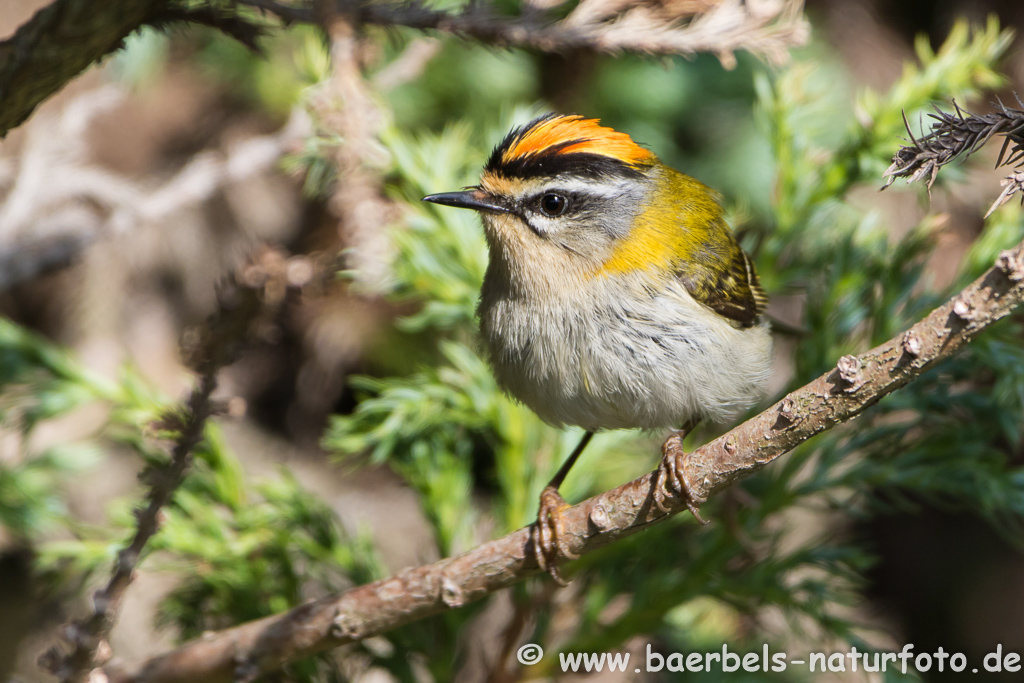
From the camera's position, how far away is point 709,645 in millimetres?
2426

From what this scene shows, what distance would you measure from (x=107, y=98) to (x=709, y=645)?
242cm

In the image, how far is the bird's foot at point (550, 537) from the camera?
63.0 inches

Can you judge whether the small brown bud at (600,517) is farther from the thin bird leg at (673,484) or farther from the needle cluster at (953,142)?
the needle cluster at (953,142)

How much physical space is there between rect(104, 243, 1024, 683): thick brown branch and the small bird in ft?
0.37

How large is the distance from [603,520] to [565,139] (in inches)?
33.1

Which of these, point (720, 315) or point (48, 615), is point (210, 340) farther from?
point (48, 615)

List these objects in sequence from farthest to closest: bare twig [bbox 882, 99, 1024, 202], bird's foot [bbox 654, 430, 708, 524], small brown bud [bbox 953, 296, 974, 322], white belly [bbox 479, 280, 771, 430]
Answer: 1. white belly [bbox 479, 280, 771, 430]
2. bird's foot [bbox 654, 430, 708, 524]
3. small brown bud [bbox 953, 296, 974, 322]
4. bare twig [bbox 882, 99, 1024, 202]

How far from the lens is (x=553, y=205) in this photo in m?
1.92

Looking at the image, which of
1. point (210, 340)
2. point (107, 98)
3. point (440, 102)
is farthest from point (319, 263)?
point (440, 102)

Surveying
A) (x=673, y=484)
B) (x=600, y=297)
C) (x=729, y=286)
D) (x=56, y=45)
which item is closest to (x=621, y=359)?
(x=600, y=297)

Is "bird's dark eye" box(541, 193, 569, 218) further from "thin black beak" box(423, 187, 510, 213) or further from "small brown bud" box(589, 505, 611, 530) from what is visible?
"small brown bud" box(589, 505, 611, 530)

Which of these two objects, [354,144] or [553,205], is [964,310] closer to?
[553,205]

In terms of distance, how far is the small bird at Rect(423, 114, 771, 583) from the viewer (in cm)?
174

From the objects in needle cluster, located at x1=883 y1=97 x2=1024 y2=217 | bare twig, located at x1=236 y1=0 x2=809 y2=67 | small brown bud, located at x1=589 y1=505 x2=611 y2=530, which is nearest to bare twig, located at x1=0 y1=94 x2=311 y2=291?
bare twig, located at x1=236 y1=0 x2=809 y2=67
